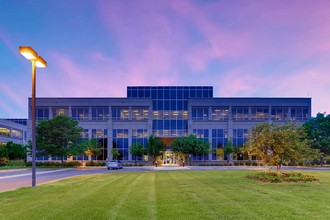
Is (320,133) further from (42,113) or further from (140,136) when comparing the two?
(42,113)

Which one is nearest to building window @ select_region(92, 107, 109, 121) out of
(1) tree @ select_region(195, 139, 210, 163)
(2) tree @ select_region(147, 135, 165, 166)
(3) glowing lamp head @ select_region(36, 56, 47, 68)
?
(2) tree @ select_region(147, 135, 165, 166)

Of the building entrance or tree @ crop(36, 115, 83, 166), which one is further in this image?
the building entrance

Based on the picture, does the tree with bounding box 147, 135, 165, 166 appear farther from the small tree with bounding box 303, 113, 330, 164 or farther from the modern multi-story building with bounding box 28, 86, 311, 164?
the small tree with bounding box 303, 113, 330, 164

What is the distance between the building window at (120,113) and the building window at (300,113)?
41302 mm

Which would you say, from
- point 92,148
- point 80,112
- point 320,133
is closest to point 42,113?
point 80,112

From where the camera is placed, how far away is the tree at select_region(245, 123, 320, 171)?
1948cm

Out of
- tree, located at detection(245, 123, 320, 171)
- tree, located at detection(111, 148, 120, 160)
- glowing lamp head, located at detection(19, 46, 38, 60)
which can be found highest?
glowing lamp head, located at detection(19, 46, 38, 60)

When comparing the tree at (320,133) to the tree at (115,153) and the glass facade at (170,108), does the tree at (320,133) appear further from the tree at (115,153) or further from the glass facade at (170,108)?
the tree at (115,153)

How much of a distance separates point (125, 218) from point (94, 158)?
6100 centimetres

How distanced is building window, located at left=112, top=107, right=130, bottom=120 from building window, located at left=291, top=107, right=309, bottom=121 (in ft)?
136

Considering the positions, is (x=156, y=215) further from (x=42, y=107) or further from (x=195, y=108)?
(x=42, y=107)

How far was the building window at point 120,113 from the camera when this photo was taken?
67.9 meters

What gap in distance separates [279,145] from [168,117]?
5087 centimetres

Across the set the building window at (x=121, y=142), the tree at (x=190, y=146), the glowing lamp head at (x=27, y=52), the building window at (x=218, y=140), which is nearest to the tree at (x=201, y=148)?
the tree at (x=190, y=146)
